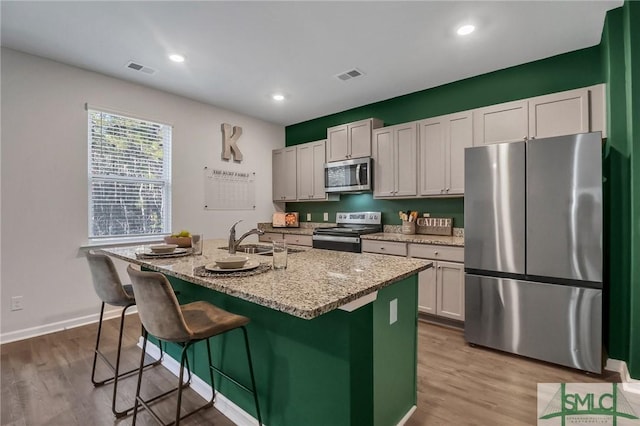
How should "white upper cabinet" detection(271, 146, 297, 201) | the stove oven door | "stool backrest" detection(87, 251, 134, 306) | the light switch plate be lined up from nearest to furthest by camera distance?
the light switch plate
"stool backrest" detection(87, 251, 134, 306)
the stove oven door
"white upper cabinet" detection(271, 146, 297, 201)

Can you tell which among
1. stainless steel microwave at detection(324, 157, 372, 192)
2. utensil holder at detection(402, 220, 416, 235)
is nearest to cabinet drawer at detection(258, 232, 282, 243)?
stainless steel microwave at detection(324, 157, 372, 192)

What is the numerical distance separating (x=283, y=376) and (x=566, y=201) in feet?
7.85

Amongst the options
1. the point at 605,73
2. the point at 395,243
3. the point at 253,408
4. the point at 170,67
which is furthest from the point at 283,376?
the point at 605,73

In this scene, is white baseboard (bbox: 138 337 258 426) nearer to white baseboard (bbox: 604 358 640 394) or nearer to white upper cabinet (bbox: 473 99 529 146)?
white baseboard (bbox: 604 358 640 394)

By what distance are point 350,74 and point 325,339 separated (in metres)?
3.00

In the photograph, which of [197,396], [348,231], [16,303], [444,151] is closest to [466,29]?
[444,151]

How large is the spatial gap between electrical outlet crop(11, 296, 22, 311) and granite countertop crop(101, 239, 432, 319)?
1.83m

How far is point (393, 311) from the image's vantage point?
5.39 feet

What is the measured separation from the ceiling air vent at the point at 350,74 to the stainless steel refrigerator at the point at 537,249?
150 centimetres

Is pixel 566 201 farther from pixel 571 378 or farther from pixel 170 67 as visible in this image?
pixel 170 67

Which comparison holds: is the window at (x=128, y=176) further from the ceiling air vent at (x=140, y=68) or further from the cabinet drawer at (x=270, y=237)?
the cabinet drawer at (x=270, y=237)

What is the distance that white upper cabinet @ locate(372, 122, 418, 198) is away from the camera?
146 inches

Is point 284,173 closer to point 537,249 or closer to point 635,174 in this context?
point 537,249

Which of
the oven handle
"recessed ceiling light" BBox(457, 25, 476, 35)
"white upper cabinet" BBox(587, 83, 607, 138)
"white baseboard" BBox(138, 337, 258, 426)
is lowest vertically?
"white baseboard" BBox(138, 337, 258, 426)
